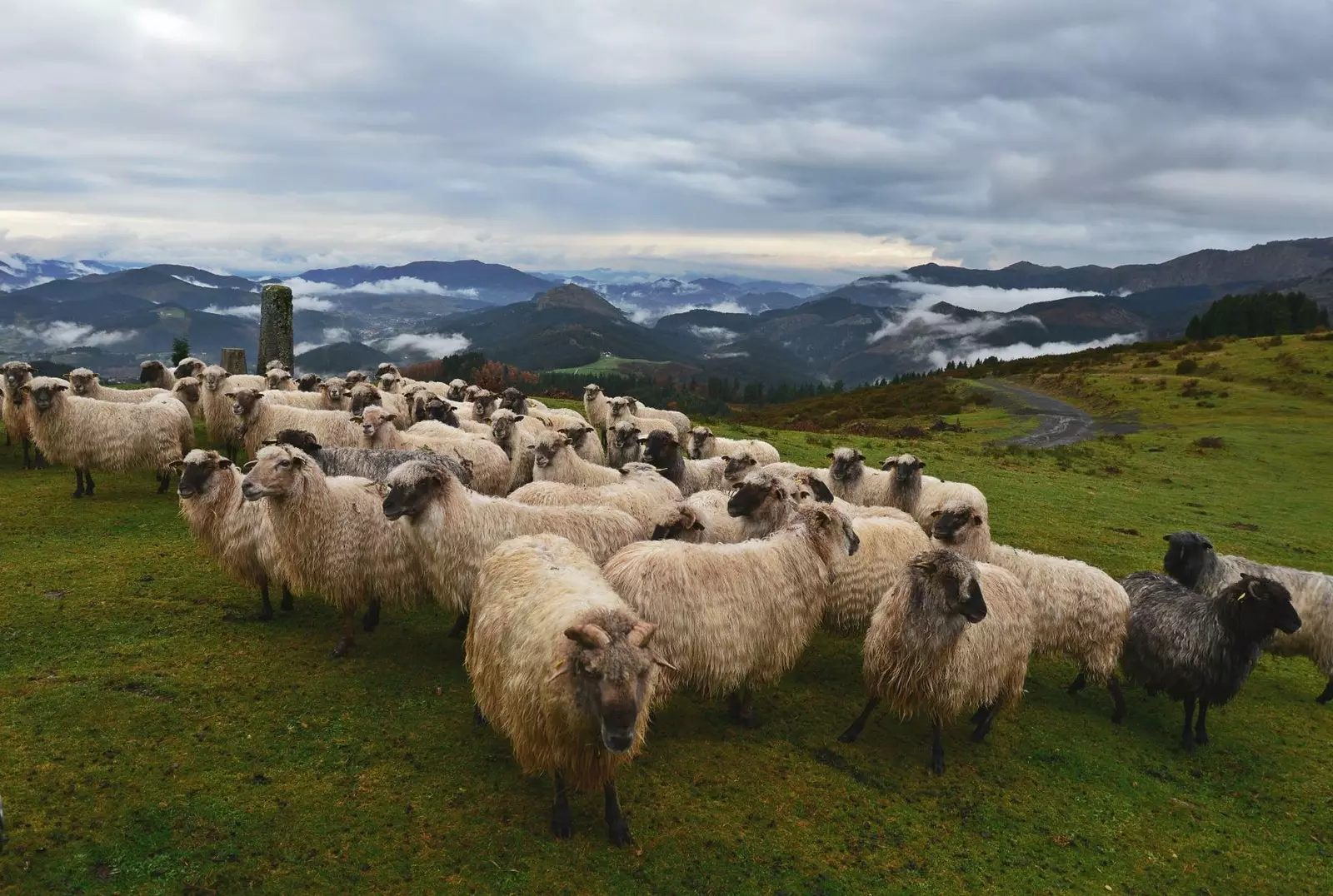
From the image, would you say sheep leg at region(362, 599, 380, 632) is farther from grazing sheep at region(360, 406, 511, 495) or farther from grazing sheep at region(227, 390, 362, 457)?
grazing sheep at region(227, 390, 362, 457)

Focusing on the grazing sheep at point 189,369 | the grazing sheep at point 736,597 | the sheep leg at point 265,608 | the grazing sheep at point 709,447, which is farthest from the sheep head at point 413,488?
the grazing sheep at point 189,369

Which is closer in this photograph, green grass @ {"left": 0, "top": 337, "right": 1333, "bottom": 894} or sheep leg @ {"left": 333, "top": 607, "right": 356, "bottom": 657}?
green grass @ {"left": 0, "top": 337, "right": 1333, "bottom": 894}

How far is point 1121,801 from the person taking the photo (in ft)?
25.6

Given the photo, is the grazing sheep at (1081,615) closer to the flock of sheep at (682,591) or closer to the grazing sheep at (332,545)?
the flock of sheep at (682,591)

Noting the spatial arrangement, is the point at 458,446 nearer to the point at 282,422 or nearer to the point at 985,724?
the point at 282,422

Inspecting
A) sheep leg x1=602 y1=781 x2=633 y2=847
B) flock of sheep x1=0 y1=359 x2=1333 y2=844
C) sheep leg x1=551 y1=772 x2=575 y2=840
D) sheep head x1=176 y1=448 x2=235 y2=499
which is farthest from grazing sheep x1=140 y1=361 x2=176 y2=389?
sheep leg x1=602 y1=781 x2=633 y2=847

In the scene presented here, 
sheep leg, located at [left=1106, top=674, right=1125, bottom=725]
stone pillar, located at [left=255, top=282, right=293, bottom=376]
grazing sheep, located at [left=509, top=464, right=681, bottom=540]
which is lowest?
sheep leg, located at [left=1106, top=674, right=1125, bottom=725]

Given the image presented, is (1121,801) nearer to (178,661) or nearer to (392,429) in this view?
(178,661)

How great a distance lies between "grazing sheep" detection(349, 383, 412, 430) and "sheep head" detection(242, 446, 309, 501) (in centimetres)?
762

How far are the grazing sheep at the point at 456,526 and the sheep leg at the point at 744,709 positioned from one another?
2452mm

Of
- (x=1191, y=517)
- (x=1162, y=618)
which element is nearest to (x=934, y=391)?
(x=1191, y=517)

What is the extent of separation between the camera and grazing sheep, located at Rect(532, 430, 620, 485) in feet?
43.7

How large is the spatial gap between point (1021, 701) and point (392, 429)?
42.4 feet

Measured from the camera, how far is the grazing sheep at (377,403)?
17.4m
